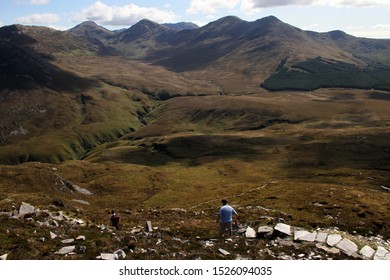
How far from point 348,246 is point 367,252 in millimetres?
1365

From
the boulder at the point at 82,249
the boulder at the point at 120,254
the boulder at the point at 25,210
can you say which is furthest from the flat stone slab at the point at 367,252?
the boulder at the point at 25,210

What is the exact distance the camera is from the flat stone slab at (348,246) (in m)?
28.2

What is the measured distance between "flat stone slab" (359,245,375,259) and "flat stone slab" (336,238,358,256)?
19.5 inches

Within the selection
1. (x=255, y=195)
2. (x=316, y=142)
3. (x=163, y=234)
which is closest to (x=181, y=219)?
(x=163, y=234)

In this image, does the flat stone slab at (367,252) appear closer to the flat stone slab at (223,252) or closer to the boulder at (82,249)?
the flat stone slab at (223,252)

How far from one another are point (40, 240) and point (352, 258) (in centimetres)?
2235

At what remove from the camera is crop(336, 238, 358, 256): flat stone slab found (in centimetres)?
2816

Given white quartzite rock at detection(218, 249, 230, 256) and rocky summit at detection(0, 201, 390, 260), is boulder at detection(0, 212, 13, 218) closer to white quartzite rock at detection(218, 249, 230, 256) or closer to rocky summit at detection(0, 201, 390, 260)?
rocky summit at detection(0, 201, 390, 260)

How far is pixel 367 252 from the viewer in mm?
A: 28516

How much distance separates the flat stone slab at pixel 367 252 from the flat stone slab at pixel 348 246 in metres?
0.50

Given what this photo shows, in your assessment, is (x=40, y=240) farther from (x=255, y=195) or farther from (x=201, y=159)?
(x=201, y=159)

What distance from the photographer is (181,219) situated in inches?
1743

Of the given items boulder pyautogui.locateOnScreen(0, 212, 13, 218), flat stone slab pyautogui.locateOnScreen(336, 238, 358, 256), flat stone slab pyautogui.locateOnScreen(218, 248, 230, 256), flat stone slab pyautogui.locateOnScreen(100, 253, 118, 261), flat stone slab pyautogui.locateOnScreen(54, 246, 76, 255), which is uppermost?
flat stone slab pyautogui.locateOnScreen(100, 253, 118, 261)

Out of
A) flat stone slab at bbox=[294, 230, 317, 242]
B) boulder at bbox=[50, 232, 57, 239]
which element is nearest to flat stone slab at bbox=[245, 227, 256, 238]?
flat stone slab at bbox=[294, 230, 317, 242]
